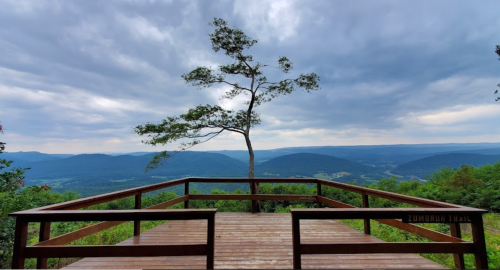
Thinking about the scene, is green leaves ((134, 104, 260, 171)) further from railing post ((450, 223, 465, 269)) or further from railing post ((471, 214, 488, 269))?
railing post ((471, 214, 488, 269))

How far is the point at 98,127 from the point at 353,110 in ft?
56.2

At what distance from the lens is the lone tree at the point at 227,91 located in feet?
25.6

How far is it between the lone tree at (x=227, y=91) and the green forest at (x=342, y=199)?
2532 millimetres

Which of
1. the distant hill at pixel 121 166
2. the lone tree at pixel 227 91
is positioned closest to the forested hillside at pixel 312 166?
the distant hill at pixel 121 166

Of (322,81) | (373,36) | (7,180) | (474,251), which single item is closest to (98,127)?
(7,180)

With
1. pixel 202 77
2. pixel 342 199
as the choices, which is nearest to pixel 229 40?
pixel 202 77

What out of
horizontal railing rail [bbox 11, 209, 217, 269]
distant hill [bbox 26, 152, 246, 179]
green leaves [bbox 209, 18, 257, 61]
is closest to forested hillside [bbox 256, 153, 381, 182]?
distant hill [bbox 26, 152, 246, 179]

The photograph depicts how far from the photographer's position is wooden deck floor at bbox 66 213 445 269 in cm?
259

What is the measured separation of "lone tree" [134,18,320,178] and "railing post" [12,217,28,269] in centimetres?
572

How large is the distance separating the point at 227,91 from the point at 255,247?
6593 mm

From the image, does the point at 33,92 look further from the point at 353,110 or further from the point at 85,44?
the point at 353,110

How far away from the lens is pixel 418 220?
205 cm

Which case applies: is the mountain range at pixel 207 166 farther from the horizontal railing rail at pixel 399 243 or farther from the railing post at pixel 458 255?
the horizontal railing rail at pixel 399 243

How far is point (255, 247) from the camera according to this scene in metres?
3.20
